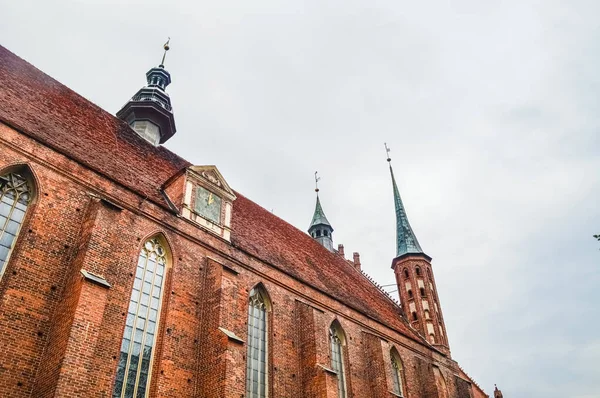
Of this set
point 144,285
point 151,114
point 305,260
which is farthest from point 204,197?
point 151,114

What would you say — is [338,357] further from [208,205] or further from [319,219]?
[319,219]

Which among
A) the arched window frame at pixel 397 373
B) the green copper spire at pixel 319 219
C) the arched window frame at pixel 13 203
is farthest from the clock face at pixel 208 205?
the green copper spire at pixel 319 219

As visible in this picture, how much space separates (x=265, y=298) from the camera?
1723 centimetres

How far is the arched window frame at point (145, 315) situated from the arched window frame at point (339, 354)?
758cm

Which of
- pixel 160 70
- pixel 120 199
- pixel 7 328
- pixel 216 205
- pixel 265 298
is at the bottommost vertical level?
pixel 7 328

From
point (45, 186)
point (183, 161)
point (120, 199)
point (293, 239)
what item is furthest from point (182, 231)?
point (293, 239)

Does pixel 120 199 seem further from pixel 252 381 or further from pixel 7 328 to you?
pixel 252 381

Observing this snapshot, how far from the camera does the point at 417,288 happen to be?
2903cm

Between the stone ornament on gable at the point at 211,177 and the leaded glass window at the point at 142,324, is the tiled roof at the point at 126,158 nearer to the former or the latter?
the stone ornament on gable at the point at 211,177

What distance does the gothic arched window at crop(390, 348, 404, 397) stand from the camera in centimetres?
2127

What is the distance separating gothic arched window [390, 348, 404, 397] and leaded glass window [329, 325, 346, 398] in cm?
333

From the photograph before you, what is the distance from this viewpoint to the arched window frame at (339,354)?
18531 millimetres

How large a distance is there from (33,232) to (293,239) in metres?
14.2

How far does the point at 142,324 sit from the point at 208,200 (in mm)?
5422
